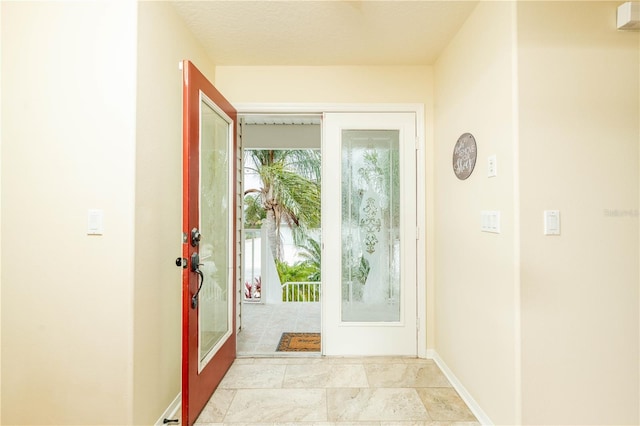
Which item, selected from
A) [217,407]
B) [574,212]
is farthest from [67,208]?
[574,212]

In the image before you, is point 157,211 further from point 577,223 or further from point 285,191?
point 285,191

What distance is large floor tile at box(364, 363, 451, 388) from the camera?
7.53ft

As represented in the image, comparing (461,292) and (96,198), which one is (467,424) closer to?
(461,292)

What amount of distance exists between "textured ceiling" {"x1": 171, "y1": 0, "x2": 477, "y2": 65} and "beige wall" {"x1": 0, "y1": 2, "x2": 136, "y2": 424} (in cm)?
70

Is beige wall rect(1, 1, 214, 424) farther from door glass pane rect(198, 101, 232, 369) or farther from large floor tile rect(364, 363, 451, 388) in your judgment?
large floor tile rect(364, 363, 451, 388)

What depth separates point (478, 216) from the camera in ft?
6.37

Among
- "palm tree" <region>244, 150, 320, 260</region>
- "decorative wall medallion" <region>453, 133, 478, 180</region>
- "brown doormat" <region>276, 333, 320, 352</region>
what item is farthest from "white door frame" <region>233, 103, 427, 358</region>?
"palm tree" <region>244, 150, 320, 260</region>

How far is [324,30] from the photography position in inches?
87.2

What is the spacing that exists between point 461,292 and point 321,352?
4.29 feet

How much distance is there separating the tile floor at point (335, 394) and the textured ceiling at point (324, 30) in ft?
8.27

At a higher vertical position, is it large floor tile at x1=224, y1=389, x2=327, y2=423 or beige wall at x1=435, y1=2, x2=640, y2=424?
beige wall at x1=435, y1=2, x2=640, y2=424

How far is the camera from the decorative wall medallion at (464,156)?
200 cm

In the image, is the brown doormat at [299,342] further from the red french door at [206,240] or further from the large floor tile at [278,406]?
the large floor tile at [278,406]

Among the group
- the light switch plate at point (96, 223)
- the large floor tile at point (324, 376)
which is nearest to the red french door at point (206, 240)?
the light switch plate at point (96, 223)
